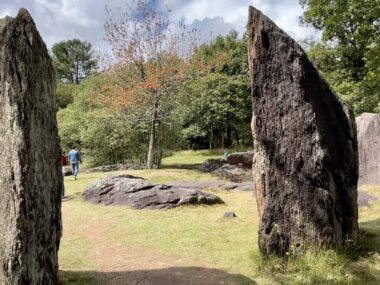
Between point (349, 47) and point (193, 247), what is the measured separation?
78.8ft

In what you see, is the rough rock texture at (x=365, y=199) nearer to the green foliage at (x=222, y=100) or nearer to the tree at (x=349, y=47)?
the tree at (x=349, y=47)

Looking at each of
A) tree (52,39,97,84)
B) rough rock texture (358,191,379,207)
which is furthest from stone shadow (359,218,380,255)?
tree (52,39,97,84)

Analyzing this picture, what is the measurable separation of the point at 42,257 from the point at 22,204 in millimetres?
873

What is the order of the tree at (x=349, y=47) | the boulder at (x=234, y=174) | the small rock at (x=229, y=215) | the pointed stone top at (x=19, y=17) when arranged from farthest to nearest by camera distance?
the tree at (x=349, y=47) < the boulder at (x=234, y=174) < the small rock at (x=229, y=215) < the pointed stone top at (x=19, y=17)

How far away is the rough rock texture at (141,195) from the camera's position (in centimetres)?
1243

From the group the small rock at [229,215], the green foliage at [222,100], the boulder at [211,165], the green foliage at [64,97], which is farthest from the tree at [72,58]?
the small rock at [229,215]

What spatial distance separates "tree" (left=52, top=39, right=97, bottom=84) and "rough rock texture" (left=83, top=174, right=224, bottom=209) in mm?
68176

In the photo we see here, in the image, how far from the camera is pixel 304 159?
7262 mm

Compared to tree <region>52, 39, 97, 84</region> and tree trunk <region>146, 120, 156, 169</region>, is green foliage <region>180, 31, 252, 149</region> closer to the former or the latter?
tree trunk <region>146, 120, 156, 169</region>

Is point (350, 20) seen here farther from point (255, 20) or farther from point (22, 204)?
point (22, 204)

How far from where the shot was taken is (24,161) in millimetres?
5309

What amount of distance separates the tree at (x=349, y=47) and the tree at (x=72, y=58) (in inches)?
2277

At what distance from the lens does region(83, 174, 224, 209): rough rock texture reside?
12.4 m

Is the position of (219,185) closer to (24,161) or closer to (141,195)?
(141,195)
